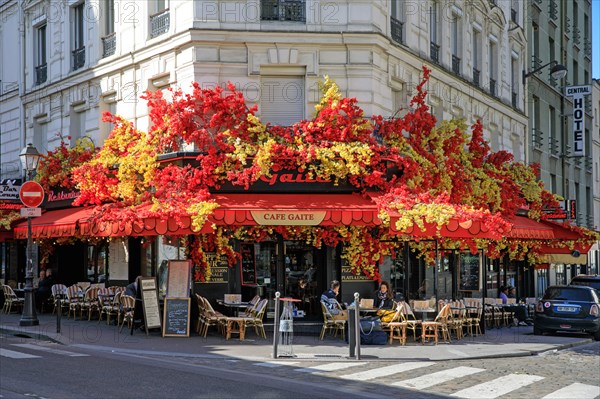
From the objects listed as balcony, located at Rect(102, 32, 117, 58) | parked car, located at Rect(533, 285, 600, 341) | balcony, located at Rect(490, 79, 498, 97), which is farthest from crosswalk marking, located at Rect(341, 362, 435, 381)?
balcony, located at Rect(490, 79, 498, 97)

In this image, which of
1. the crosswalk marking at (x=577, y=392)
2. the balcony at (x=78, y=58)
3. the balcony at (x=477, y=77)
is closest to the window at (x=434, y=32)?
the balcony at (x=477, y=77)

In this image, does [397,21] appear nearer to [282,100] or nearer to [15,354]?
[282,100]

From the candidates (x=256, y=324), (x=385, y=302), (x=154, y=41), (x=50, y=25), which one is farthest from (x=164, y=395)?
(x=50, y=25)

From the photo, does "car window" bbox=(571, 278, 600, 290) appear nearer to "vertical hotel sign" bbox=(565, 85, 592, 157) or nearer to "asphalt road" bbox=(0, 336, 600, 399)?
"asphalt road" bbox=(0, 336, 600, 399)

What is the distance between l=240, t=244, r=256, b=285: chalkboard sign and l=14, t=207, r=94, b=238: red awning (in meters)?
3.98

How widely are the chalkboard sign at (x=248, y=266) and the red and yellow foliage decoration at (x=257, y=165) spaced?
1.15ft

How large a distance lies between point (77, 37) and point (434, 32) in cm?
1092

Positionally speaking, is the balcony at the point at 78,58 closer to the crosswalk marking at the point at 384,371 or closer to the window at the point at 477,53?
the window at the point at 477,53

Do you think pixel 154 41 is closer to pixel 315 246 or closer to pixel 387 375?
pixel 315 246

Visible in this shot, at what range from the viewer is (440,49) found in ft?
81.6

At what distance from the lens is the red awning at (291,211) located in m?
17.8

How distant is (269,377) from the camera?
12453mm

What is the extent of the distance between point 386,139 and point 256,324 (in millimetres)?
5579

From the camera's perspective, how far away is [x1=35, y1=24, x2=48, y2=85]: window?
26.9 meters
